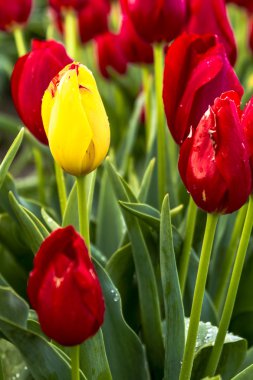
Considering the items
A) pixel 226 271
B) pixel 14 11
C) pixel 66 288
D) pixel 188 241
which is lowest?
pixel 226 271

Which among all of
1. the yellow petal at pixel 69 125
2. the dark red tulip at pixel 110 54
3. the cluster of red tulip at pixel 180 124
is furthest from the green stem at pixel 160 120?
the dark red tulip at pixel 110 54

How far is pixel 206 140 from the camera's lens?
0.62 meters

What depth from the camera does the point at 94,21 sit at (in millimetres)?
1406

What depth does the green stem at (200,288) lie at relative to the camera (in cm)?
66

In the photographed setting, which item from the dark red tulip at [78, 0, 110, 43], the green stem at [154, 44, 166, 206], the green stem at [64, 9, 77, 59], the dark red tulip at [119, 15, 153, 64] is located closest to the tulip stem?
the green stem at [154, 44, 166, 206]

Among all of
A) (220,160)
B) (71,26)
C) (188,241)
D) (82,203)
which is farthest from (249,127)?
(71,26)

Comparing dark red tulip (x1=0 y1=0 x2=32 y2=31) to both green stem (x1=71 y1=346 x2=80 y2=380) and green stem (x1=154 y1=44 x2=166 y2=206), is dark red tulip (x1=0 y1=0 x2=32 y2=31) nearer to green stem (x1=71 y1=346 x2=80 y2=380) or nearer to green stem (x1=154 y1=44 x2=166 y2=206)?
green stem (x1=154 y1=44 x2=166 y2=206)

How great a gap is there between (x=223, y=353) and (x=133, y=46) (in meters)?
0.52

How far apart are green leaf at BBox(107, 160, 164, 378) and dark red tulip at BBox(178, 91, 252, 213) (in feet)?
0.78

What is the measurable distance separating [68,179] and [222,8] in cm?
37

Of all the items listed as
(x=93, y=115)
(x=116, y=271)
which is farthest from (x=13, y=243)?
(x=93, y=115)

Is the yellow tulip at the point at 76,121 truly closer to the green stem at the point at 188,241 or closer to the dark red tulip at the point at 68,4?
the green stem at the point at 188,241

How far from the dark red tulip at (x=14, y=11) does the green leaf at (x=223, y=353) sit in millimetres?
534

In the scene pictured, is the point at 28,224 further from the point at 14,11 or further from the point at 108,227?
the point at 14,11
